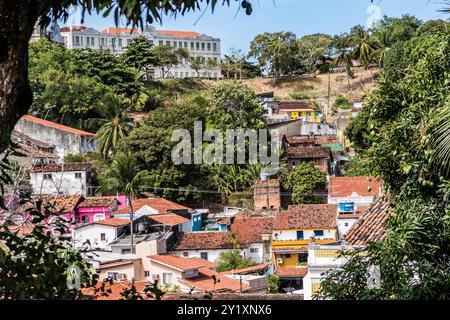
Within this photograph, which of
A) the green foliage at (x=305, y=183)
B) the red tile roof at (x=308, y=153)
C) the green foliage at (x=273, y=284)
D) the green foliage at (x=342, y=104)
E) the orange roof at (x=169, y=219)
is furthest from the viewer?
the green foliage at (x=342, y=104)

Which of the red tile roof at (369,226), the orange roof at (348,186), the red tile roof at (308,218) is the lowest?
the red tile roof at (308,218)

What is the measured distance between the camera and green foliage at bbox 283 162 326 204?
32.9 m

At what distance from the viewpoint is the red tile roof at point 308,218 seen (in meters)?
26.0

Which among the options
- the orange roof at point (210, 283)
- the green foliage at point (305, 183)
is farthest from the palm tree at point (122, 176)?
the orange roof at point (210, 283)

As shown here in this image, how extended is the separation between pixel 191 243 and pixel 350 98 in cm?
3302

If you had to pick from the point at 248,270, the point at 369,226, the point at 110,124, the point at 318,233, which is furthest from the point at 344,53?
the point at 369,226

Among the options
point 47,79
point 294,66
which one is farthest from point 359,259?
point 294,66

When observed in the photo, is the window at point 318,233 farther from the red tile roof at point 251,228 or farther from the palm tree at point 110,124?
the palm tree at point 110,124

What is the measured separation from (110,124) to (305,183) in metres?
11.1

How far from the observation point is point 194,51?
237 ft

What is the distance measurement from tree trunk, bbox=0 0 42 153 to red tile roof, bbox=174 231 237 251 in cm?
2313

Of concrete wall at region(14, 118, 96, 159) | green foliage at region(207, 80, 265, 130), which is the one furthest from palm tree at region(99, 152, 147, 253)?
green foliage at region(207, 80, 265, 130)

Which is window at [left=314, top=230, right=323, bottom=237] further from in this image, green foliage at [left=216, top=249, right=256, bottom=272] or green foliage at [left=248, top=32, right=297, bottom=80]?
green foliage at [left=248, top=32, right=297, bottom=80]

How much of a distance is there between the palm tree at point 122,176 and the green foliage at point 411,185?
2366 cm
